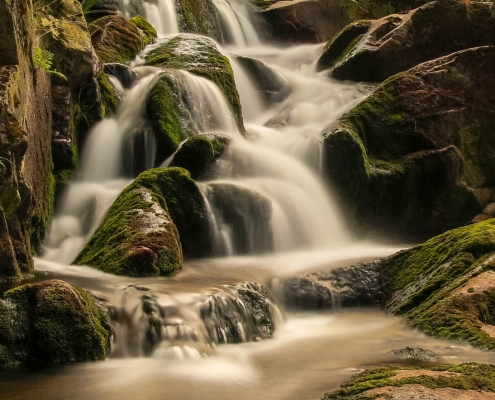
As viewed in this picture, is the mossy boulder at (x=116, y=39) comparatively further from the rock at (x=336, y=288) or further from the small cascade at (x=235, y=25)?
the rock at (x=336, y=288)

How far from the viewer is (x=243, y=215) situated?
30.9 ft

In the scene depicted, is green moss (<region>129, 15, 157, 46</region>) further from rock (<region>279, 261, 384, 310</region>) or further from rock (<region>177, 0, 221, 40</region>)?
rock (<region>279, 261, 384, 310</region>)

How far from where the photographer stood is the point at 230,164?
1076 centimetres

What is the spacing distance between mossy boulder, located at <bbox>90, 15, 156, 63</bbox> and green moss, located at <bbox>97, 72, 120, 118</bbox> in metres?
1.51

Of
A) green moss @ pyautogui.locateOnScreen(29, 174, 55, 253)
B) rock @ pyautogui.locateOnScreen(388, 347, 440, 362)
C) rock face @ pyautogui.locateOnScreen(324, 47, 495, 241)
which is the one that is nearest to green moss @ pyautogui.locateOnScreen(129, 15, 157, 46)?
rock face @ pyautogui.locateOnScreen(324, 47, 495, 241)

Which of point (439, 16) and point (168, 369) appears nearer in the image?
point (168, 369)

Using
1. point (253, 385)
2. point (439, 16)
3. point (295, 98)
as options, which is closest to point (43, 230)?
point (253, 385)

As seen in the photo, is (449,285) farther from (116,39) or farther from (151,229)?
(116,39)

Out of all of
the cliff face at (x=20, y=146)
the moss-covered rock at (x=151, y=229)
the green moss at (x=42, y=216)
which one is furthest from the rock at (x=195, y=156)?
the cliff face at (x=20, y=146)

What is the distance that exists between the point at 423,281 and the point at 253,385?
126 inches

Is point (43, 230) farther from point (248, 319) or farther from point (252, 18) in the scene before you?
point (252, 18)

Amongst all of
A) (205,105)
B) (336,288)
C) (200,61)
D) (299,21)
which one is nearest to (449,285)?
(336,288)

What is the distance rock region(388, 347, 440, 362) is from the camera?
5.47 meters

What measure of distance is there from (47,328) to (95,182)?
5.32 metres
